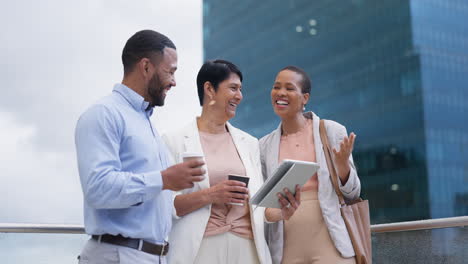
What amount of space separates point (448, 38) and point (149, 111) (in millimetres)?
56084

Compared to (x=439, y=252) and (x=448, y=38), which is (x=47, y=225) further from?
(x=448, y=38)

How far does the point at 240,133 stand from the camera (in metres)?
3.87

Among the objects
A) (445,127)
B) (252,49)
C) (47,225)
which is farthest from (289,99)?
(252,49)

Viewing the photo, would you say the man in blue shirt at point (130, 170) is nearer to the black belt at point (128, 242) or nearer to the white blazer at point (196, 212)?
the black belt at point (128, 242)

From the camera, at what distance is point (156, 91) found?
2834mm

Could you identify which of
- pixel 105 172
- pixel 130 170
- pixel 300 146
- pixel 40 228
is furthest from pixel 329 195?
pixel 40 228

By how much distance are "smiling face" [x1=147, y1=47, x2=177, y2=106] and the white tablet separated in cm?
70

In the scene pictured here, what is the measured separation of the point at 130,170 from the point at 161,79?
500 mm

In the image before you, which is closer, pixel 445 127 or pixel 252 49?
pixel 445 127

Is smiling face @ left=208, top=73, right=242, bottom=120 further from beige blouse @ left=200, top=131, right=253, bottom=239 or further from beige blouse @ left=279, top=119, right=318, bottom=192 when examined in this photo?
beige blouse @ left=279, top=119, right=318, bottom=192

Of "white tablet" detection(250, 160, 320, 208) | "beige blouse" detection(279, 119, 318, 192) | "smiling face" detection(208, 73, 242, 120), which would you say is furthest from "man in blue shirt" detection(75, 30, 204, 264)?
"beige blouse" detection(279, 119, 318, 192)

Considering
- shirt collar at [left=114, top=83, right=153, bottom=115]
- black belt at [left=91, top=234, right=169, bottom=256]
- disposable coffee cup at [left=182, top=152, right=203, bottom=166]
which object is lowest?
black belt at [left=91, top=234, right=169, bottom=256]

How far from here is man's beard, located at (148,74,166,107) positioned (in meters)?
2.82

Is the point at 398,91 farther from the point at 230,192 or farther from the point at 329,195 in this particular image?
the point at 230,192
